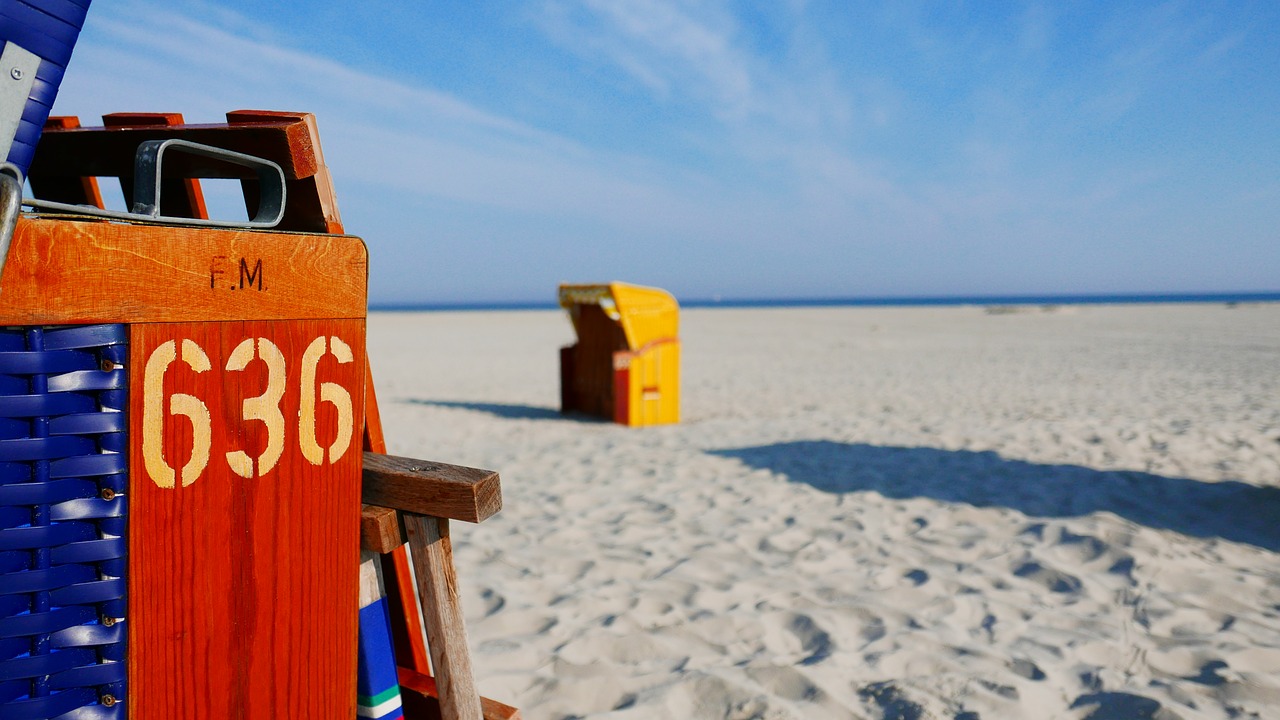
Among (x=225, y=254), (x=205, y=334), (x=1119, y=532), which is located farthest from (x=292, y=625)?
(x=1119, y=532)

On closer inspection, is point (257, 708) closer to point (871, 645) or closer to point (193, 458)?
point (193, 458)

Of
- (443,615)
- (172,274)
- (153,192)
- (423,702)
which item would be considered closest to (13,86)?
(153,192)

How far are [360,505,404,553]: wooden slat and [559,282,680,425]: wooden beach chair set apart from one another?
5561 mm

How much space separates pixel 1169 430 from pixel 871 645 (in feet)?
15.4

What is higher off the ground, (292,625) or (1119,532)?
(292,625)

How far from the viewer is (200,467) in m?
1.16

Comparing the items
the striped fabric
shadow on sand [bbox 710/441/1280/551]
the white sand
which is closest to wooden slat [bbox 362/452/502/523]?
the striped fabric

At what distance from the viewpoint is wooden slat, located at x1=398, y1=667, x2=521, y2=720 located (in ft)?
5.17

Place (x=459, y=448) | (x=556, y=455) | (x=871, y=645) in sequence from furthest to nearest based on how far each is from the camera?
(x=459, y=448)
(x=556, y=455)
(x=871, y=645)

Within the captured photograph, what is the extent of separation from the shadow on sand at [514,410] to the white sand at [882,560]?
0.40 ft

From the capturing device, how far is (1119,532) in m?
3.60

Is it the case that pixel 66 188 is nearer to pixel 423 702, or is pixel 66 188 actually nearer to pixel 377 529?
pixel 377 529

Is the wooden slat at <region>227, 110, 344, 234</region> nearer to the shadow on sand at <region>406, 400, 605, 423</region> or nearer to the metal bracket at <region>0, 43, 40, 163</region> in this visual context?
the metal bracket at <region>0, 43, 40, 163</region>

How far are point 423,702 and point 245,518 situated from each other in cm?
61
